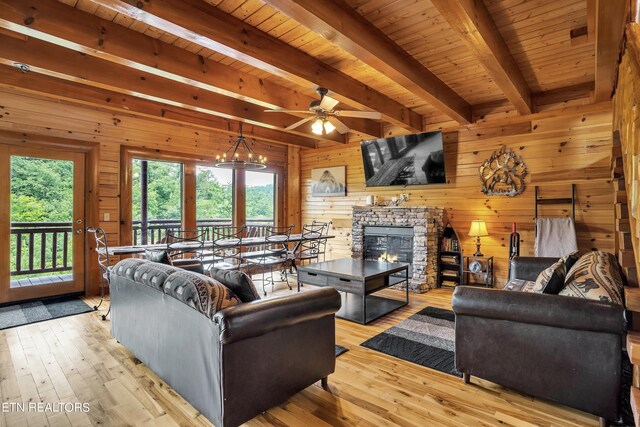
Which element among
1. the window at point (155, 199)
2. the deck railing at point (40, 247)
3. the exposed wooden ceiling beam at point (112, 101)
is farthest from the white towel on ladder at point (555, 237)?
the deck railing at point (40, 247)

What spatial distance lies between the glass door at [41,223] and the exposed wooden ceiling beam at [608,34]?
5961 mm

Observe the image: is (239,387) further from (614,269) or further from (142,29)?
(142,29)

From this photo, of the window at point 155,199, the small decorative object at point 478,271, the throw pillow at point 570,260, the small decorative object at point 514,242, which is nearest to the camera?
the throw pillow at point 570,260

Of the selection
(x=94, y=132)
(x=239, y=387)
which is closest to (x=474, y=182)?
(x=239, y=387)

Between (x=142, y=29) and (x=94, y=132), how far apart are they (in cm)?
→ 261

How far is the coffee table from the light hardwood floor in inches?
30.9

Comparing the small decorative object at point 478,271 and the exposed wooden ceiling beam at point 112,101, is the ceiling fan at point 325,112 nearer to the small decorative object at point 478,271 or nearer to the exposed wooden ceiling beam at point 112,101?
the exposed wooden ceiling beam at point 112,101

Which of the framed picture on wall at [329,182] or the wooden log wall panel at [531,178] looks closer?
the wooden log wall panel at [531,178]

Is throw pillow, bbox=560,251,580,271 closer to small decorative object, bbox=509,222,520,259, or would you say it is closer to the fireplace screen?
small decorative object, bbox=509,222,520,259

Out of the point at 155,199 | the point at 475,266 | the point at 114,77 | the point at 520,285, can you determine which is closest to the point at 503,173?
the point at 475,266

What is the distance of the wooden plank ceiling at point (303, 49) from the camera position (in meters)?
2.51

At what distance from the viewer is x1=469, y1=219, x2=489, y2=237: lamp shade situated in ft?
16.3

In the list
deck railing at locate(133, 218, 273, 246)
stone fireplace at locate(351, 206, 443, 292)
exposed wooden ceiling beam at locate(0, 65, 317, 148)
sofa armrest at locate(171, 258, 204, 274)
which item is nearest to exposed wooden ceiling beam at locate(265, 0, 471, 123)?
stone fireplace at locate(351, 206, 443, 292)

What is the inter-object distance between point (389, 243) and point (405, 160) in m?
1.47
